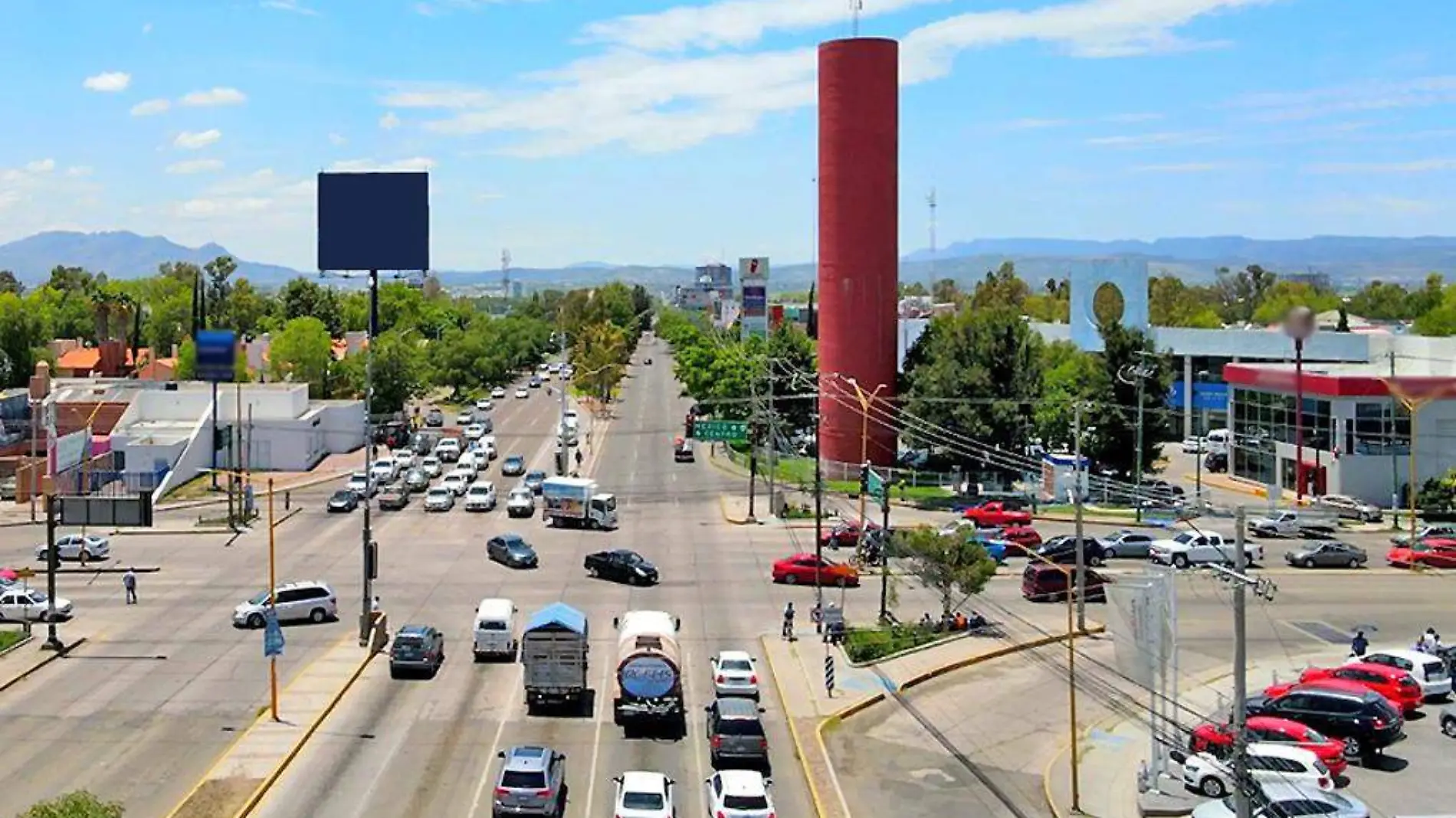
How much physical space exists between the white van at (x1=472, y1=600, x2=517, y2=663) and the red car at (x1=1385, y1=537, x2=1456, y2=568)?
109ft

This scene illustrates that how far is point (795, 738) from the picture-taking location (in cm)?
3100

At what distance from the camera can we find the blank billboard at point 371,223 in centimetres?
5825

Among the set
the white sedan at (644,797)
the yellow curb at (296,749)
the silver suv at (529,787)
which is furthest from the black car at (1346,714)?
the yellow curb at (296,749)

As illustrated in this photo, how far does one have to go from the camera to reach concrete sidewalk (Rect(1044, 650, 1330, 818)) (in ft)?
88.1

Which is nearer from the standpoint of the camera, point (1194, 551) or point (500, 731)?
point (500, 731)

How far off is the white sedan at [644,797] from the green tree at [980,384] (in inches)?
1904

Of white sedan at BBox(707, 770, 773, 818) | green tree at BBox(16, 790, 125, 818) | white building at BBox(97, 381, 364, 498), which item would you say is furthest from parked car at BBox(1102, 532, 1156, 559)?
green tree at BBox(16, 790, 125, 818)

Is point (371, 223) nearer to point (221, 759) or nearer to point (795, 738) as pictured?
point (221, 759)

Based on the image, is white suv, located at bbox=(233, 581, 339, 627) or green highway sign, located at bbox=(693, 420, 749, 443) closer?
white suv, located at bbox=(233, 581, 339, 627)

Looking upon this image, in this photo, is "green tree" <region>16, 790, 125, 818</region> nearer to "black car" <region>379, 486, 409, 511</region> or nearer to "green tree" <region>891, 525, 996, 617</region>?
"green tree" <region>891, 525, 996, 617</region>

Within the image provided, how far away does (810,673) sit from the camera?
1453 inches

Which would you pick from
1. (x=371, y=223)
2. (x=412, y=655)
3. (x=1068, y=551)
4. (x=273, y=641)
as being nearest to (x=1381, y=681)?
(x=1068, y=551)

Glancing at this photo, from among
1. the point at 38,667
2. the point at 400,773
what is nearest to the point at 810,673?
the point at 400,773

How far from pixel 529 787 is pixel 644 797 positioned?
214cm
